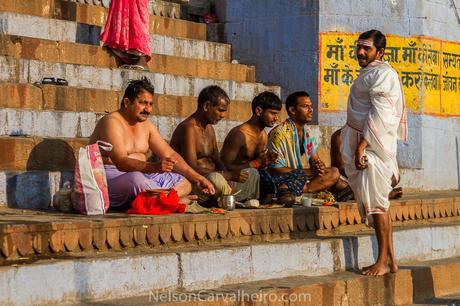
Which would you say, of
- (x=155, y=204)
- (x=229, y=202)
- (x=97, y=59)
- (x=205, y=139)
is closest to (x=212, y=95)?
(x=205, y=139)

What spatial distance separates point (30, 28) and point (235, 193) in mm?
3359

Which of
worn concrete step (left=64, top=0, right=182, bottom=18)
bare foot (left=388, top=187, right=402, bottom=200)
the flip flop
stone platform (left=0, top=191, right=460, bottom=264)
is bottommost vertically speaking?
stone platform (left=0, top=191, right=460, bottom=264)

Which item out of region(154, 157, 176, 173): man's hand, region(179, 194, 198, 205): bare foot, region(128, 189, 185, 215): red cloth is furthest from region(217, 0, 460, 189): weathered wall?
region(128, 189, 185, 215): red cloth

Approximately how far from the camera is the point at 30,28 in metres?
10.7

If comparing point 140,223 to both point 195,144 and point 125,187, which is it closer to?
point 125,187

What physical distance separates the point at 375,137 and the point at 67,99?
2926 mm

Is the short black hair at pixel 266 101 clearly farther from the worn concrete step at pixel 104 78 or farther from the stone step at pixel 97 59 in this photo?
the stone step at pixel 97 59

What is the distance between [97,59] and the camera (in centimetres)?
1076

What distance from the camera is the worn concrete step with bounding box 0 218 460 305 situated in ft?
19.2

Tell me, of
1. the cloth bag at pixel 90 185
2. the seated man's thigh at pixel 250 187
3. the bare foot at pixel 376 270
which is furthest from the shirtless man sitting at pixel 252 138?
the cloth bag at pixel 90 185

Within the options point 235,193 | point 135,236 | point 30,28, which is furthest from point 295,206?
point 30,28

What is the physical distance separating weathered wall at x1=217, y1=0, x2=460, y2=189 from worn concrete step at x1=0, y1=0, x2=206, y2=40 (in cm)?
68

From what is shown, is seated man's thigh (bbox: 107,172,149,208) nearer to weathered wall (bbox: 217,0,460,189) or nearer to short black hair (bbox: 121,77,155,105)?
short black hair (bbox: 121,77,155,105)

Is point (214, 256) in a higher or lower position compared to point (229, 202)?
lower
